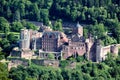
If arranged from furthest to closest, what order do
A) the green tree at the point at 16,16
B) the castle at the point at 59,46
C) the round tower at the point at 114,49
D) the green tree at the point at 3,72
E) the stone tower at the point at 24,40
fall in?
the green tree at the point at 16,16, the round tower at the point at 114,49, the stone tower at the point at 24,40, the castle at the point at 59,46, the green tree at the point at 3,72

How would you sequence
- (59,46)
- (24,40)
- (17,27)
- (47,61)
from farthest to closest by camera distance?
(17,27) < (59,46) < (24,40) < (47,61)

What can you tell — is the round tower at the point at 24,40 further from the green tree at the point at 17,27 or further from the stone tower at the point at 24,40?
the green tree at the point at 17,27

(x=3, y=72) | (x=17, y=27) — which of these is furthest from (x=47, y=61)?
(x=17, y=27)

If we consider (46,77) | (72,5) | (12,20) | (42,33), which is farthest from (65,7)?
(46,77)

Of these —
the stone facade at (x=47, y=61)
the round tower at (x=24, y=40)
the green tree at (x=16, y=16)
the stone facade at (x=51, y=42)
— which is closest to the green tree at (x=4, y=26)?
the green tree at (x=16, y=16)

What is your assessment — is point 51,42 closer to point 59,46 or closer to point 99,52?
point 59,46

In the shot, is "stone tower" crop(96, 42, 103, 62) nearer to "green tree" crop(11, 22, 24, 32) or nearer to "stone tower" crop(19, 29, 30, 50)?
"stone tower" crop(19, 29, 30, 50)

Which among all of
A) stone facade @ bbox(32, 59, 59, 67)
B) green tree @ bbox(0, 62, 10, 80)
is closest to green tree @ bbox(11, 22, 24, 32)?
stone facade @ bbox(32, 59, 59, 67)

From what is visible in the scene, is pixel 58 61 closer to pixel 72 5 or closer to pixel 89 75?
pixel 89 75
